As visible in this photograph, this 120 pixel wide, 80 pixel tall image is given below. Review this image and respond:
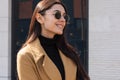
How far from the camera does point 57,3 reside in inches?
112

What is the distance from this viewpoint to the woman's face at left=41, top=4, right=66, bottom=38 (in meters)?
2.85

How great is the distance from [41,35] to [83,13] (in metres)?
5.49

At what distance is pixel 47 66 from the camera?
109 inches
